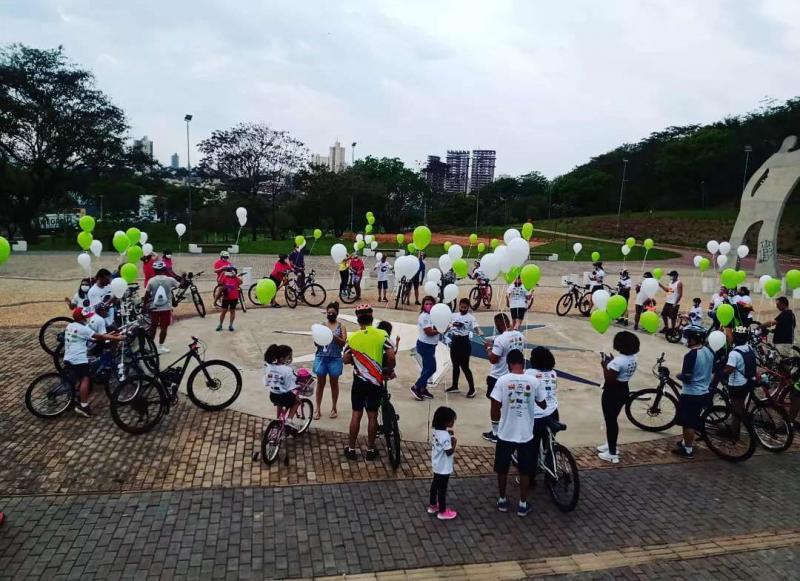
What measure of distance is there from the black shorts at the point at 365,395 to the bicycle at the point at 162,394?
2.41m

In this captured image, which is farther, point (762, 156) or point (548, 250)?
point (762, 156)

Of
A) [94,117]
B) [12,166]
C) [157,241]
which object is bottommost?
[157,241]

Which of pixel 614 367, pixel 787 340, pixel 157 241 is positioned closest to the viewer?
pixel 614 367

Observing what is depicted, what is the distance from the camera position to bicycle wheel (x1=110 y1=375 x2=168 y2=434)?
706 cm

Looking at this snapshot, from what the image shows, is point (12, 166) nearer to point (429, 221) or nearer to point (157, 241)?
point (157, 241)

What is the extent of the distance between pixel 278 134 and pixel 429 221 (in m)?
25.8

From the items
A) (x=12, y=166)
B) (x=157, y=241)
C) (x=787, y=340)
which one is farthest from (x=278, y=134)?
(x=787, y=340)

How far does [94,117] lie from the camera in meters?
33.6

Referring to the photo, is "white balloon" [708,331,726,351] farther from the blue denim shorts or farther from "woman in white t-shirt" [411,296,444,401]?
the blue denim shorts

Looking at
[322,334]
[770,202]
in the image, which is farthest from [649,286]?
[770,202]

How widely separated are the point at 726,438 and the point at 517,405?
13.2 ft

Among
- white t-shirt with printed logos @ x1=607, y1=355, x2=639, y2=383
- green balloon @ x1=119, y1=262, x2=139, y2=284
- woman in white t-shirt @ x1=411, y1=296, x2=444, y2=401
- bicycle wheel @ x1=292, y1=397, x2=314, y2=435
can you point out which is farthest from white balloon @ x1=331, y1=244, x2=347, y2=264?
white t-shirt with printed logos @ x1=607, y1=355, x2=639, y2=383

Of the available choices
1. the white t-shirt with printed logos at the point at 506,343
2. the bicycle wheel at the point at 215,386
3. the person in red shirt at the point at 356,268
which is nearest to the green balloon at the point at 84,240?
the bicycle wheel at the point at 215,386

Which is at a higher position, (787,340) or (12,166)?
(12,166)
